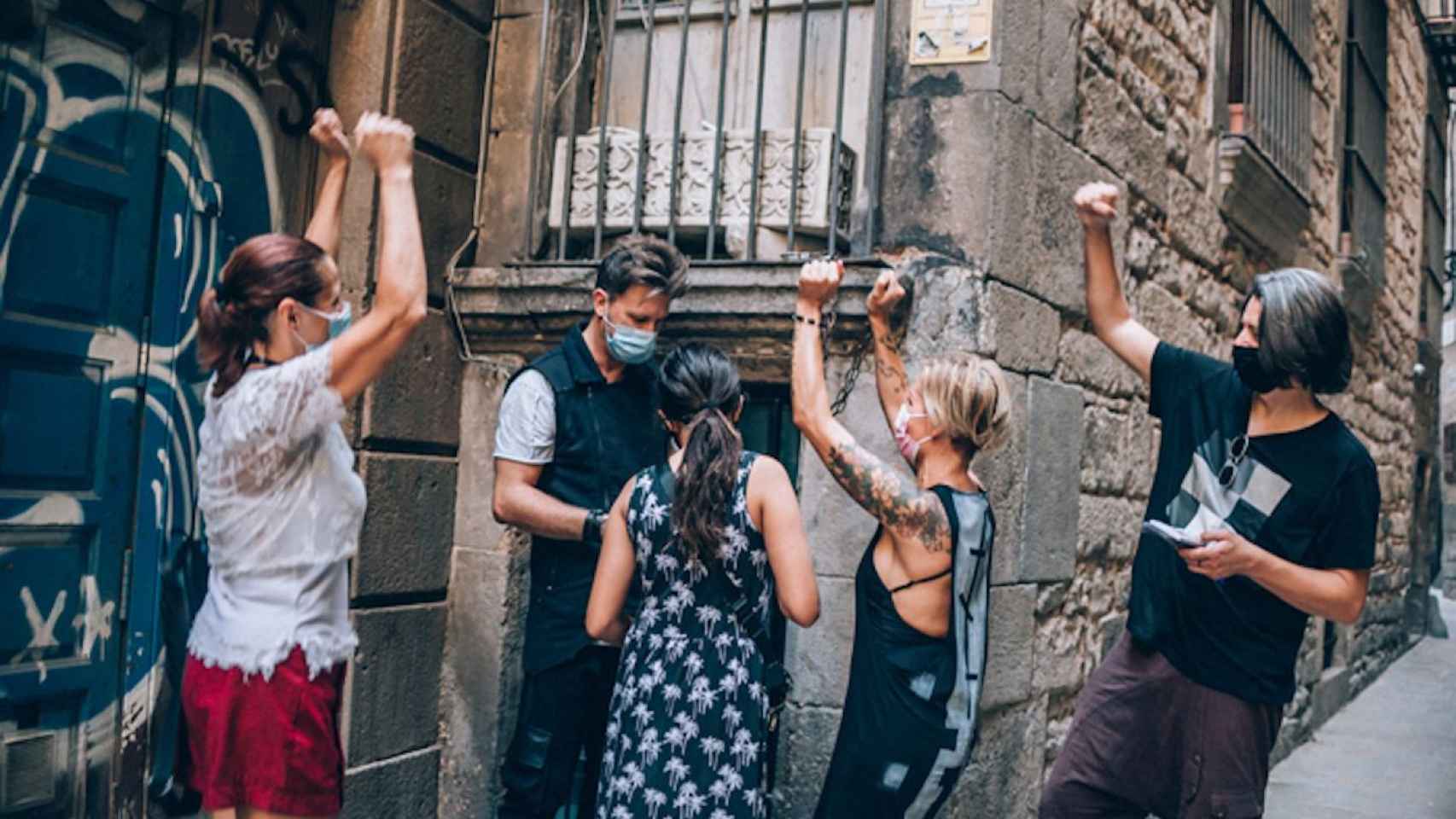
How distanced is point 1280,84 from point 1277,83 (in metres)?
0.09

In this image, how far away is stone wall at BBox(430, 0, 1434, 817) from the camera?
3852 millimetres

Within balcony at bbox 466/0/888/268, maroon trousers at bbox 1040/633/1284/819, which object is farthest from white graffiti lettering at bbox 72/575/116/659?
maroon trousers at bbox 1040/633/1284/819

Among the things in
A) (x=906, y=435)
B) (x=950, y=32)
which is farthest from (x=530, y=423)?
(x=950, y=32)

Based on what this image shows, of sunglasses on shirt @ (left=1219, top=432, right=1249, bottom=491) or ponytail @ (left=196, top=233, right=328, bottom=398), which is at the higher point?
ponytail @ (left=196, top=233, right=328, bottom=398)

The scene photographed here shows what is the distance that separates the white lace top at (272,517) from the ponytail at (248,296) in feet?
0.23

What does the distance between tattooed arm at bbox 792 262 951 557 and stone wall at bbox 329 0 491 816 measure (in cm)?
157

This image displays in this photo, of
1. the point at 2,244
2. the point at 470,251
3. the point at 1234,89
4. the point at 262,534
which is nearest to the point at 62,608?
the point at 2,244

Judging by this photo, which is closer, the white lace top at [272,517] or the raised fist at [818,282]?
the white lace top at [272,517]

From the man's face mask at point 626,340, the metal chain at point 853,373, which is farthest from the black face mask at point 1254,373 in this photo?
the man's face mask at point 626,340

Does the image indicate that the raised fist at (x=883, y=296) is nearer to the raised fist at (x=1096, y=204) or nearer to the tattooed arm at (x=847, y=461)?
the tattooed arm at (x=847, y=461)

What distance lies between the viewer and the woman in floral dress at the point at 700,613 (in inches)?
110

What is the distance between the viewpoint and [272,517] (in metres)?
2.44

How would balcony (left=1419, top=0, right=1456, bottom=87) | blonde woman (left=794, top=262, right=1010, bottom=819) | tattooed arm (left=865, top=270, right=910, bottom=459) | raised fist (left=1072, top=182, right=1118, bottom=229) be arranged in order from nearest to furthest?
1. blonde woman (left=794, top=262, right=1010, bottom=819)
2. raised fist (left=1072, top=182, right=1118, bottom=229)
3. tattooed arm (left=865, top=270, right=910, bottom=459)
4. balcony (left=1419, top=0, right=1456, bottom=87)

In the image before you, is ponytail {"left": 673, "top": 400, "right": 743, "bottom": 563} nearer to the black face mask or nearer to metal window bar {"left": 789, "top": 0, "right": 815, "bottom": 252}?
the black face mask
